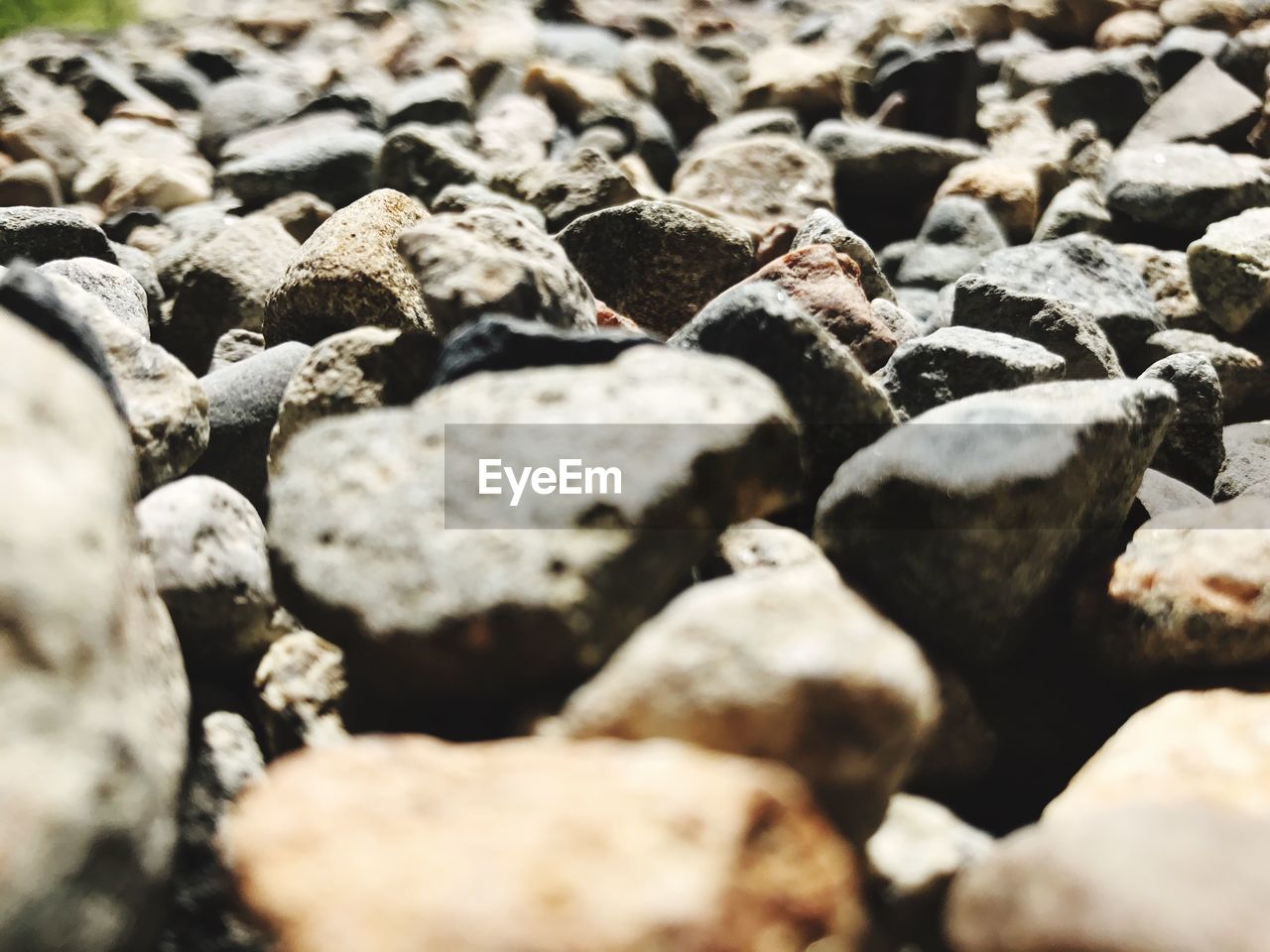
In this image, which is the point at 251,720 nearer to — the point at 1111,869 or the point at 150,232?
the point at 1111,869

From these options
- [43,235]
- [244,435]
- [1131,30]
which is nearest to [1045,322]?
[244,435]

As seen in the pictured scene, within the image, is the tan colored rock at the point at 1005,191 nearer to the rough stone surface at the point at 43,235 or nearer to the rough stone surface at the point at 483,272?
the rough stone surface at the point at 483,272

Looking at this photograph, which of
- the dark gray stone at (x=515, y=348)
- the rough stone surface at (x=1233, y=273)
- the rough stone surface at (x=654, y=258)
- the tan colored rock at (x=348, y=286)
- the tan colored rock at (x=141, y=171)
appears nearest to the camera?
the dark gray stone at (x=515, y=348)

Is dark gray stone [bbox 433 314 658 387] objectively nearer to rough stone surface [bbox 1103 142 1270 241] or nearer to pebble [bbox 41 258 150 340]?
pebble [bbox 41 258 150 340]

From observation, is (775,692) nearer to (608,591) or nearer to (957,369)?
(608,591)

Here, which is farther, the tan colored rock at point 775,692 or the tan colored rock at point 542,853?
the tan colored rock at point 775,692

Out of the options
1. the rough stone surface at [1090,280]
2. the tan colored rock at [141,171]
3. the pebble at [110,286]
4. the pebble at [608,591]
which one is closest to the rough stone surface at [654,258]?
the pebble at [608,591]
